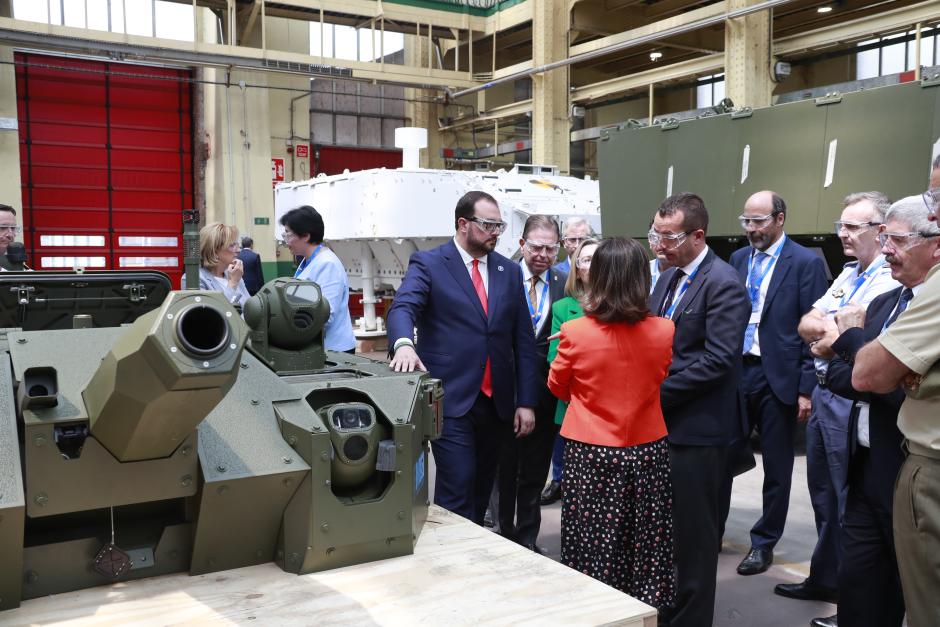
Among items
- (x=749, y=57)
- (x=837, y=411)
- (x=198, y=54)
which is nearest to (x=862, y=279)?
(x=837, y=411)

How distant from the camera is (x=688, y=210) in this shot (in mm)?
2943

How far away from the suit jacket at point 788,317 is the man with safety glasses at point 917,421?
191 cm

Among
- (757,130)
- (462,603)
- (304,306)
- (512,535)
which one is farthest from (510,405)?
(757,130)

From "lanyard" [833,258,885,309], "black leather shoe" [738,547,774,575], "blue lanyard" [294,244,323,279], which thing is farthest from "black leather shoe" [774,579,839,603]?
"blue lanyard" [294,244,323,279]

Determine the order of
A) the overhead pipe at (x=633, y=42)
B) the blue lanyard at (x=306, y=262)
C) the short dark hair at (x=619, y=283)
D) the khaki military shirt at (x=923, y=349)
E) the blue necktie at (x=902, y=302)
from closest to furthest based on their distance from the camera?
1. the khaki military shirt at (x=923, y=349)
2. the blue necktie at (x=902, y=302)
3. the short dark hair at (x=619, y=283)
4. the blue lanyard at (x=306, y=262)
5. the overhead pipe at (x=633, y=42)

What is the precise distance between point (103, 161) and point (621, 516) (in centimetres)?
1252

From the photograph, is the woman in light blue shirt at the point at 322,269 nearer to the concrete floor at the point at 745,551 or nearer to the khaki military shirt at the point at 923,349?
the concrete floor at the point at 745,551

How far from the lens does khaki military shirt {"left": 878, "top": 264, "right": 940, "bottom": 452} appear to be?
1.89 m

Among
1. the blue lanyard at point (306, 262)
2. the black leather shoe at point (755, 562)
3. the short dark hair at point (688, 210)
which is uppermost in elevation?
the short dark hair at point (688, 210)

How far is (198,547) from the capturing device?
190cm

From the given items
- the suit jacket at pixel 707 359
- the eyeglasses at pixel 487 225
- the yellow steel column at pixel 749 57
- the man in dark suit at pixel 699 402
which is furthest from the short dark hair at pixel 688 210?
the yellow steel column at pixel 749 57

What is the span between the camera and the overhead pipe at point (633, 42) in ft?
32.5

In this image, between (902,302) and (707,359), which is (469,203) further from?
(902,302)

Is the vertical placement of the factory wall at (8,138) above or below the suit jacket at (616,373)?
above
